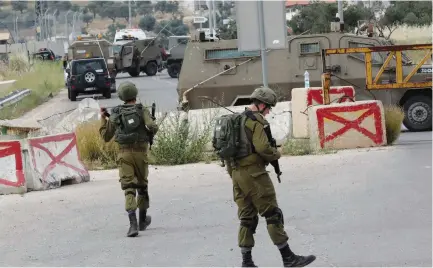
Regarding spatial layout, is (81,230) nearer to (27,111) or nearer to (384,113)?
(384,113)

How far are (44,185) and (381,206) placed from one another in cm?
497

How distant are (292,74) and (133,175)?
1040cm

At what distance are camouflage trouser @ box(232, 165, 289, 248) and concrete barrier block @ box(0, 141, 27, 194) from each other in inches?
238

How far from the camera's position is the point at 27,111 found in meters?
35.1

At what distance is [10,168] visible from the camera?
45.4 ft

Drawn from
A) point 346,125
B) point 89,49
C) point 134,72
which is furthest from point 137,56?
point 346,125

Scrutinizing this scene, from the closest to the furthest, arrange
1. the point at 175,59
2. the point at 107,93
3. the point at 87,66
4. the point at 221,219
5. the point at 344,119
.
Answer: the point at 221,219 → the point at 344,119 → the point at 87,66 → the point at 107,93 → the point at 175,59

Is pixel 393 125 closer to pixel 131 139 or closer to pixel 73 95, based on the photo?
pixel 131 139

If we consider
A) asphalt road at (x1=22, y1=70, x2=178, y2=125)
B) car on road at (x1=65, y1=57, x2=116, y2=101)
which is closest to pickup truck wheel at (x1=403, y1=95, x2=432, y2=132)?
asphalt road at (x1=22, y1=70, x2=178, y2=125)

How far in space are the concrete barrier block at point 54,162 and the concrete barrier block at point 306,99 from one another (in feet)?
15.9

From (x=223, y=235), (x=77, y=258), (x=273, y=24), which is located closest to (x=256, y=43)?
(x=273, y=24)

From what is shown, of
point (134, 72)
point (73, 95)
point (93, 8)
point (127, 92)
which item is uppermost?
point (93, 8)

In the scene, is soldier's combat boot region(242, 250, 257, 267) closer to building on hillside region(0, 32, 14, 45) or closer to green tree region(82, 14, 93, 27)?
building on hillside region(0, 32, 14, 45)

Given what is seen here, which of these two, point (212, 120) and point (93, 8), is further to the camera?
point (93, 8)
